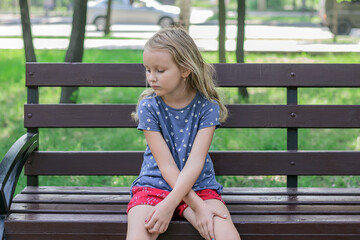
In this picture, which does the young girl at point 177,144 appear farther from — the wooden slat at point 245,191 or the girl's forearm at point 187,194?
the wooden slat at point 245,191

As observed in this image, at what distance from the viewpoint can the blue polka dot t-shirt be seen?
2.66m

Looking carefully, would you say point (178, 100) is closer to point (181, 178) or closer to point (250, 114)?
point (181, 178)

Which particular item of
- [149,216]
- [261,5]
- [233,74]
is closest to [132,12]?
[261,5]

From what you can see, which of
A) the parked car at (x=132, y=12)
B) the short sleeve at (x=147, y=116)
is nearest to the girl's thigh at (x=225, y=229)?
the short sleeve at (x=147, y=116)

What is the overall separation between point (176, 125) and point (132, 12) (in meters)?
17.1

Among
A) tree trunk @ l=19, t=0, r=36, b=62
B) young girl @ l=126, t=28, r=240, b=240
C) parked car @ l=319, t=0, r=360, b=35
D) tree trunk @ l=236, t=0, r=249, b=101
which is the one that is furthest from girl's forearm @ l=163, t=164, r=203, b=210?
parked car @ l=319, t=0, r=360, b=35

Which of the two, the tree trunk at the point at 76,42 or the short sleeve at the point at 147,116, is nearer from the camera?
the short sleeve at the point at 147,116

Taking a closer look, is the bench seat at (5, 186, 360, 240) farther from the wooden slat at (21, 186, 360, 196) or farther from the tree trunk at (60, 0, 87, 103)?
the tree trunk at (60, 0, 87, 103)

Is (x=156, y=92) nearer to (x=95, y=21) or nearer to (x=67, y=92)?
(x=67, y=92)

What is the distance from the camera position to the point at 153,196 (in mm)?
2584

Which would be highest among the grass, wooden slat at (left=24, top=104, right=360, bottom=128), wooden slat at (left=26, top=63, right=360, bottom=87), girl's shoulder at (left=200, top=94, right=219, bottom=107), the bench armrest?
wooden slat at (left=26, top=63, right=360, bottom=87)

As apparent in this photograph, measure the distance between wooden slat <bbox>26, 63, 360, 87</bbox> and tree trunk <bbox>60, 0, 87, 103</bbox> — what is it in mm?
2246

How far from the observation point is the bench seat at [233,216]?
2.53m

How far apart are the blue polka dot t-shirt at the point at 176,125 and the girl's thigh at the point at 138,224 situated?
0.18 meters
